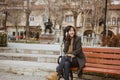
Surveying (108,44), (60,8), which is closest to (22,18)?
(60,8)

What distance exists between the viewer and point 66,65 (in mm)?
9039

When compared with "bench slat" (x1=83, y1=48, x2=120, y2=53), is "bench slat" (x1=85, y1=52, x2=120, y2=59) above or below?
below

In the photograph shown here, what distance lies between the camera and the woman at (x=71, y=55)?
9.09 meters

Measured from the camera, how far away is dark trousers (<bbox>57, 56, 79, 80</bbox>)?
8.96 metres

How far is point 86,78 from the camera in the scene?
10.2 metres

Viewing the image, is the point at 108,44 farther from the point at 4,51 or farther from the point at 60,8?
the point at 60,8

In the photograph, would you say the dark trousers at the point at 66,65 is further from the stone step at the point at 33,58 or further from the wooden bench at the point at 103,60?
the stone step at the point at 33,58

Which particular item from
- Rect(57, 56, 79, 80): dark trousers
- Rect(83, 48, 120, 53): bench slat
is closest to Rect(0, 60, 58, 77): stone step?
Rect(83, 48, 120, 53): bench slat

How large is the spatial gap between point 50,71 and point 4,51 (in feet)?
17.9

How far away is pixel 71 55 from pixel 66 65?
39cm

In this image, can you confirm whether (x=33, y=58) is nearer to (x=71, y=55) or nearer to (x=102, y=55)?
(x=71, y=55)

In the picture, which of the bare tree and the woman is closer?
the woman

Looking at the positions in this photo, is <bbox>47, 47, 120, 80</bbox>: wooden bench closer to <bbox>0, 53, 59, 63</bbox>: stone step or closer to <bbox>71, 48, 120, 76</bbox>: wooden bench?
<bbox>71, 48, 120, 76</bbox>: wooden bench

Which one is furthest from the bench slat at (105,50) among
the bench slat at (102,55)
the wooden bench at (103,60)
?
the bench slat at (102,55)
